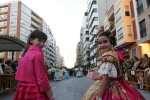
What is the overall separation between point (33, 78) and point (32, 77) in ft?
0.06

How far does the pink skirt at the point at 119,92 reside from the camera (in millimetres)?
2033

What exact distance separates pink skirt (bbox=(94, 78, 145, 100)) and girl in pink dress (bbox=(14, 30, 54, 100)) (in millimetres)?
772

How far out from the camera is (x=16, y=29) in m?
59.7

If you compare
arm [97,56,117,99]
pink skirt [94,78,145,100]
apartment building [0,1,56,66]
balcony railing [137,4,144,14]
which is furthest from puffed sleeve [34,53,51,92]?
apartment building [0,1,56,66]

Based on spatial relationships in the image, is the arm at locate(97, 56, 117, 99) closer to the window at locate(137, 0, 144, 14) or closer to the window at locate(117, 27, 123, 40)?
the window at locate(137, 0, 144, 14)

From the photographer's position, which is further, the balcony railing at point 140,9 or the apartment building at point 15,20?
the apartment building at point 15,20

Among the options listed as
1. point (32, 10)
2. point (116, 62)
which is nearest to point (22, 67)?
point (116, 62)

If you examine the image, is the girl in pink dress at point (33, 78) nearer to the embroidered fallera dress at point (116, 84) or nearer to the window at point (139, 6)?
the embroidered fallera dress at point (116, 84)

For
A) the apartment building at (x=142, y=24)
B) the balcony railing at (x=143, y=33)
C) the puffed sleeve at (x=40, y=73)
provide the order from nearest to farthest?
1. the puffed sleeve at (x=40, y=73)
2. the apartment building at (x=142, y=24)
3. the balcony railing at (x=143, y=33)

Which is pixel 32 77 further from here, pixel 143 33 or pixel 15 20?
pixel 15 20

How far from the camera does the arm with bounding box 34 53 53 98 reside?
1.86 metres

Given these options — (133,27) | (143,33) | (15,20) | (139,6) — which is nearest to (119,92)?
(143,33)

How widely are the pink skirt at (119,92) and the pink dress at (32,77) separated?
82 centimetres

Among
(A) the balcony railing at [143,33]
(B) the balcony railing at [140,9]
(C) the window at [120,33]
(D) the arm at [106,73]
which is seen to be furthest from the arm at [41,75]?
(C) the window at [120,33]
